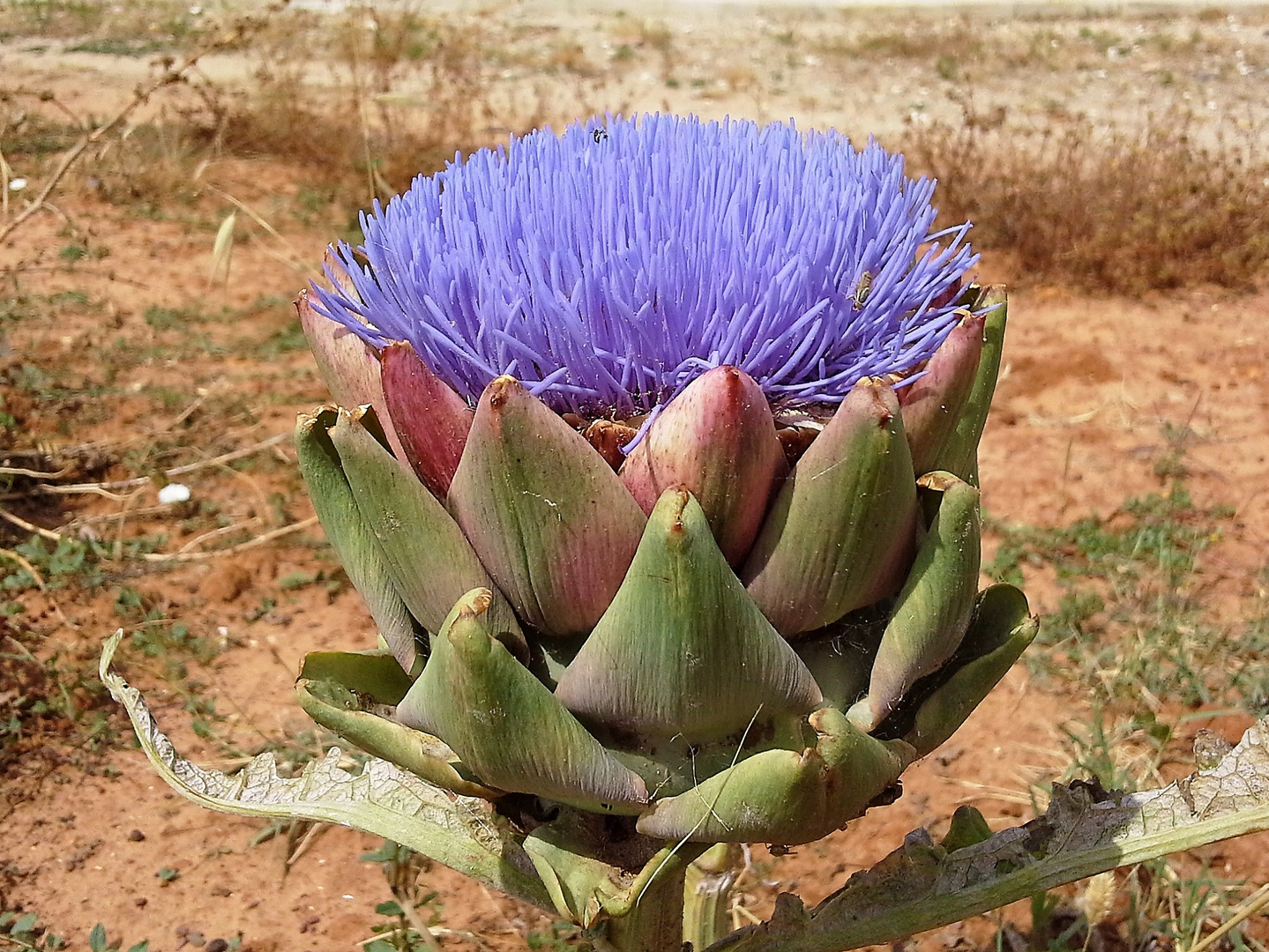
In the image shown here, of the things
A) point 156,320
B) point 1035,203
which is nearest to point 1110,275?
point 1035,203

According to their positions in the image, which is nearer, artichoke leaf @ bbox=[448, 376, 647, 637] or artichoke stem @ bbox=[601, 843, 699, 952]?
artichoke leaf @ bbox=[448, 376, 647, 637]

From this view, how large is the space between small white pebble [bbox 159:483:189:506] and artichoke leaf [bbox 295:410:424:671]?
1724 mm

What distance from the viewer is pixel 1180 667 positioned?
1.72m

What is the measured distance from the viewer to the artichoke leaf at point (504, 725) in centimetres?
64

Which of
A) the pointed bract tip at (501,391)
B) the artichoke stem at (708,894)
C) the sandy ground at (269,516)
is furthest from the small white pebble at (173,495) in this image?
the pointed bract tip at (501,391)

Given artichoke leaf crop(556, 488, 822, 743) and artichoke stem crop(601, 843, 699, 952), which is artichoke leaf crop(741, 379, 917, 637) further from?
artichoke stem crop(601, 843, 699, 952)

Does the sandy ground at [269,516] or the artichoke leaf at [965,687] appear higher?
the artichoke leaf at [965,687]

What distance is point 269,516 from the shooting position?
234 centimetres

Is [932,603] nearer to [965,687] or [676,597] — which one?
[965,687]

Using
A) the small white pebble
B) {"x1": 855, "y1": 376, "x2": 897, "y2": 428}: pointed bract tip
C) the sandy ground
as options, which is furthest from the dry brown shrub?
{"x1": 855, "y1": 376, "x2": 897, "y2": 428}: pointed bract tip

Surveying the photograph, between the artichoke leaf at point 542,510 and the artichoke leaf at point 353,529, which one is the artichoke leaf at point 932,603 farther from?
the artichoke leaf at point 353,529

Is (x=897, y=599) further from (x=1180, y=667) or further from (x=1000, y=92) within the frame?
(x=1000, y=92)

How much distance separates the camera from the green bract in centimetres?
65

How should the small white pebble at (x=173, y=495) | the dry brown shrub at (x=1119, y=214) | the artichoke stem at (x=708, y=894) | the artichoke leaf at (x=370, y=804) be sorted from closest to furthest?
the artichoke leaf at (x=370, y=804), the artichoke stem at (x=708, y=894), the small white pebble at (x=173, y=495), the dry brown shrub at (x=1119, y=214)
